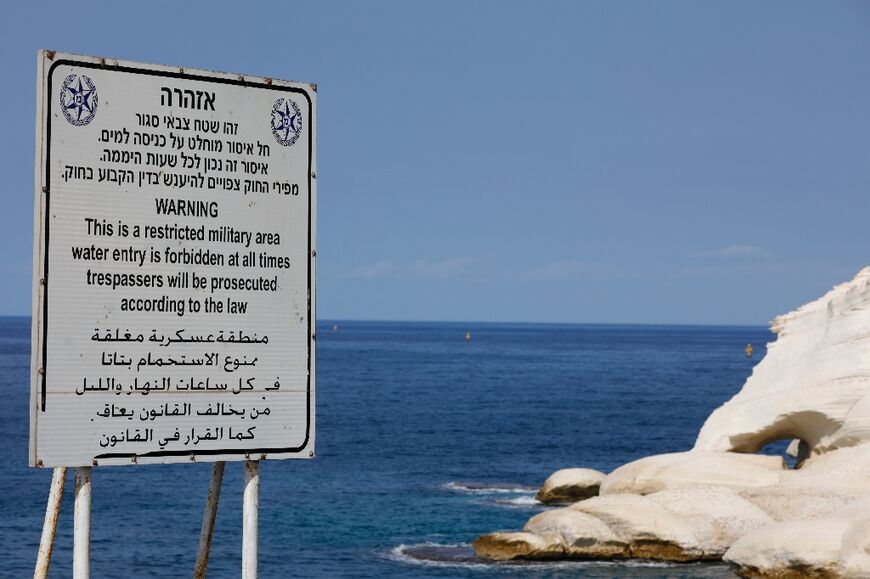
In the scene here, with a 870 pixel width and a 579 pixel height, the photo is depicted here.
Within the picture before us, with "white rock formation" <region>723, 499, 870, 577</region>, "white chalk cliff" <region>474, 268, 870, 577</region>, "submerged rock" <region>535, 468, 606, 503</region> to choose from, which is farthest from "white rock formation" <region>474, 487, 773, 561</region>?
"submerged rock" <region>535, 468, 606, 503</region>

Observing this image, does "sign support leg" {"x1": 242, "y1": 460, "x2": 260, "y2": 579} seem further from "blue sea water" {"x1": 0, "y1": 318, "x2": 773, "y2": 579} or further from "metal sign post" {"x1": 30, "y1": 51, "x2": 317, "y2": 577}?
"blue sea water" {"x1": 0, "y1": 318, "x2": 773, "y2": 579}

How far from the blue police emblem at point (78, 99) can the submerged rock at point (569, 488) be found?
35.8 metres

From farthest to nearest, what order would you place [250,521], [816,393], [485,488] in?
[485,488] → [816,393] → [250,521]

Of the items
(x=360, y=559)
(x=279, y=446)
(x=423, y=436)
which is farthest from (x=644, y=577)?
(x=423, y=436)

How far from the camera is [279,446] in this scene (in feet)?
26.0

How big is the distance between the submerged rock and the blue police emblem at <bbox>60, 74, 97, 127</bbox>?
117 ft

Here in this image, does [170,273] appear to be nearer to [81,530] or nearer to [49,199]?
[49,199]

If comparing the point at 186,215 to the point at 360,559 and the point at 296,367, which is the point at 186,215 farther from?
the point at 360,559

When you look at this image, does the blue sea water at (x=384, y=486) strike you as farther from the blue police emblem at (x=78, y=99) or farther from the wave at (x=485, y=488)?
the blue police emblem at (x=78, y=99)

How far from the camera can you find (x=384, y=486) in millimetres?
48156

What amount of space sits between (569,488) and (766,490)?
12169 millimetres

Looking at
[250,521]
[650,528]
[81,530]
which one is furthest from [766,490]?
[81,530]

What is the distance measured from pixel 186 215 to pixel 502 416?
7458cm

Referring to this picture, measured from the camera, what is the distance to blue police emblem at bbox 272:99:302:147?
26.5 ft
